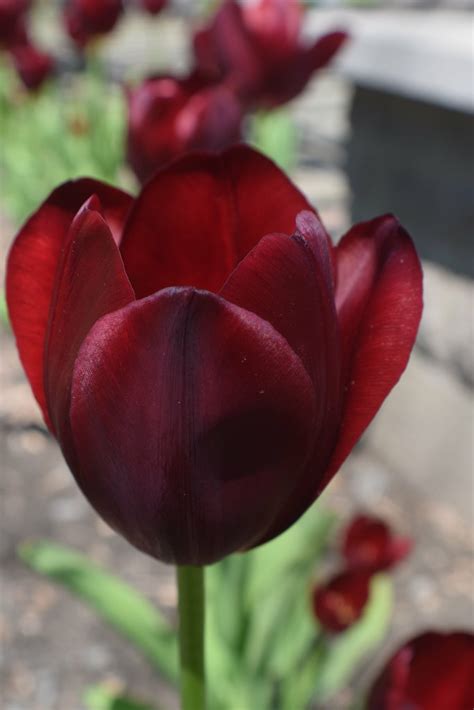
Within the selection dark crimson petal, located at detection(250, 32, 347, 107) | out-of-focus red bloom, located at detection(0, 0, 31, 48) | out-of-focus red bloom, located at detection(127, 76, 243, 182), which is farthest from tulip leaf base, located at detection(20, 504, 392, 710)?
out-of-focus red bloom, located at detection(0, 0, 31, 48)

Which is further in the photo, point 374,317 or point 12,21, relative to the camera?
point 12,21

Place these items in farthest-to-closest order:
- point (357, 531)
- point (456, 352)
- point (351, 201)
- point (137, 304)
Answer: point (351, 201) < point (456, 352) < point (357, 531) < point (137, 304)

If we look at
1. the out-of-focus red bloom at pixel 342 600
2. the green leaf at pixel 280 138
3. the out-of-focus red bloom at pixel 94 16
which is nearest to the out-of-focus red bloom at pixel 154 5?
the out-of-focus red bloom at pixel 94 16

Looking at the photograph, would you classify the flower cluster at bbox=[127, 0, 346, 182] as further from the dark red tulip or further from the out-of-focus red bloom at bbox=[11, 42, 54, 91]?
the out-of-focus red bloom at bbox=[11, 42, 54, 91]

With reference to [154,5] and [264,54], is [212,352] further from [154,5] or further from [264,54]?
[154,5]

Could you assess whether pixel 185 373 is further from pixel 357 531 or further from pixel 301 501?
pixel 357 531

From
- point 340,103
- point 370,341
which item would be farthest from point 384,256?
point 340,103

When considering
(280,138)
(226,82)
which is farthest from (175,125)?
(280,138)
